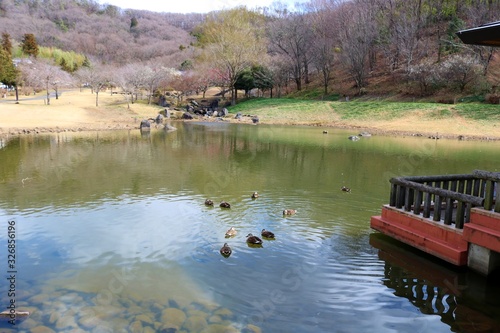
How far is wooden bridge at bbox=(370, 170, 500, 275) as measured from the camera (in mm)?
6559

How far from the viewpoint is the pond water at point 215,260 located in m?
5.68

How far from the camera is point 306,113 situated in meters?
44.6

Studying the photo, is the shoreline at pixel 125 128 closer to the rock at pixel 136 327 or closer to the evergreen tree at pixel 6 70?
the evergreen tree at pixel 6 70

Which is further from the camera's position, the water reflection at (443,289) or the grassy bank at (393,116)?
the grassy bank at (393,116)

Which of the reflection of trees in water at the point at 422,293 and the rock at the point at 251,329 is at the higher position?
the reflection of trees in water at the point at 422,293

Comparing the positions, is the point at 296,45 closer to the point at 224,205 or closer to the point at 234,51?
the point at 234,51

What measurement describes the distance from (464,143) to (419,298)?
25602mm

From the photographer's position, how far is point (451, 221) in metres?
7.35

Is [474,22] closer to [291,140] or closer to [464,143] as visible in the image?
[464,143]

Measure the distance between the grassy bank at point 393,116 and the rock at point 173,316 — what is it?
3139 centimetres

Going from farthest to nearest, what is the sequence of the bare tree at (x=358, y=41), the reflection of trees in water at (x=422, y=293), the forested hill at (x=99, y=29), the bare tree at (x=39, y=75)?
1. the forested hill at (x=99, y=29)
2. the bare tree at (x=39, y=75)
3. the bare tree at (x=358, y=41)
4. the reflection of trees in water at (x=422, y=293)

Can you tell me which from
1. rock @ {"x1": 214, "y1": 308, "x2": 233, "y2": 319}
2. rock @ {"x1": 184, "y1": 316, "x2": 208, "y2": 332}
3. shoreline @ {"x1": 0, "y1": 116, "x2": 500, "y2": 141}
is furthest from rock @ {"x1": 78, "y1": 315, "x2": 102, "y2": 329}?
shoreline @ {"x1": 0, "y1": 116, "x2": 500, "y2": 141}

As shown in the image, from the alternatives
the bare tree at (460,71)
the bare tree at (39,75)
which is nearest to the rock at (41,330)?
the bare tree at (460,71)

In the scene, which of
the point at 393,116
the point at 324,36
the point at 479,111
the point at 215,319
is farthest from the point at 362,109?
the point at 215,319
